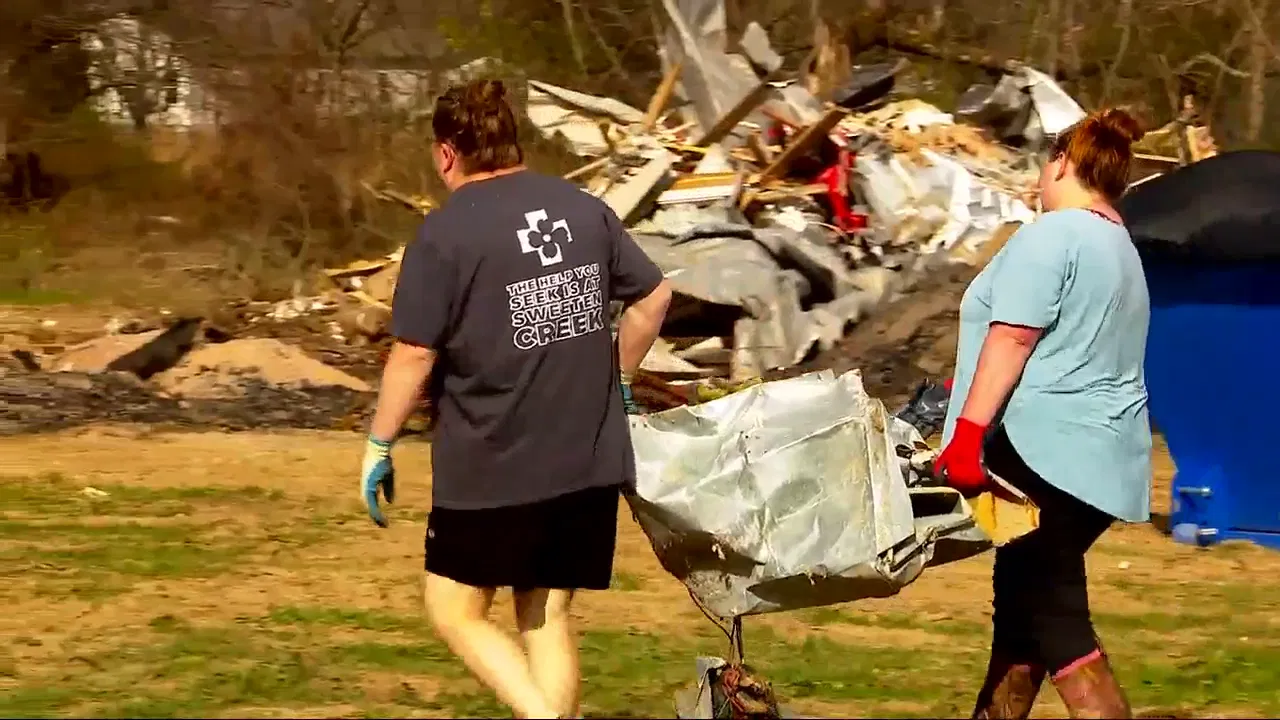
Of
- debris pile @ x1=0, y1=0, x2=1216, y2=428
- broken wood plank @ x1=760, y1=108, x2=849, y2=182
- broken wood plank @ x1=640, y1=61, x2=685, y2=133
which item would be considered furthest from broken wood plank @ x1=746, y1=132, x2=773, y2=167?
broken wood plank @ x1=640, y1=61, x2=685, y2=133

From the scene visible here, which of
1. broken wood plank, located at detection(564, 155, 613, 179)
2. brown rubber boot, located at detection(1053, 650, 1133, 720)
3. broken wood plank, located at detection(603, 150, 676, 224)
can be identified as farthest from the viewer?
broken wood plank, located at detection(564, 155, 613, 179)

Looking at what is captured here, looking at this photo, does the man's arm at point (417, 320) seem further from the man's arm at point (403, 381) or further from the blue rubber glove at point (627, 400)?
the blue rubber glove at point (627, 400)

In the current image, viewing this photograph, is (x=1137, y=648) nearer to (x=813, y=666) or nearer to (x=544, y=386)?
(x=813, y=666)

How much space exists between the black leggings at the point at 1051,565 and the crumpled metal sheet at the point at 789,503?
15 centimetres

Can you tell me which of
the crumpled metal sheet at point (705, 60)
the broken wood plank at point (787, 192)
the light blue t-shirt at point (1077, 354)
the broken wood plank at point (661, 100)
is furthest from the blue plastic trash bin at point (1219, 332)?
the broken wood plank at point (661, 100)

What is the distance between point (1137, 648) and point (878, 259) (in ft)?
26.3

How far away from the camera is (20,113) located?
59.3ft

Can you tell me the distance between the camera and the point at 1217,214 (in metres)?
7.90

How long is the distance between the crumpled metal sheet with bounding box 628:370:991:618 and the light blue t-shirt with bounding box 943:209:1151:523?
29cm

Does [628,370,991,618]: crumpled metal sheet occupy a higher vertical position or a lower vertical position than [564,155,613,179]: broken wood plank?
higher

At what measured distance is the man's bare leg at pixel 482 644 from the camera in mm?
4145

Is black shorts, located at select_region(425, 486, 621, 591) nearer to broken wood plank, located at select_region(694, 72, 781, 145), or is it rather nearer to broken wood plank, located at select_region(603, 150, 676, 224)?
broken wood plank, located at select_region(603, 150, 676, 224)

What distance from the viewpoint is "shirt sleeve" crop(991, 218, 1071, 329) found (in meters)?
4.13

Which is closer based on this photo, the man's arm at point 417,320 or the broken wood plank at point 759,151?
the man's arm at point 417,320
